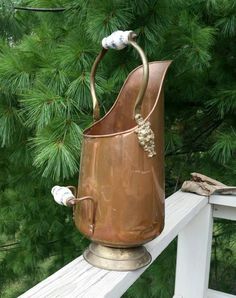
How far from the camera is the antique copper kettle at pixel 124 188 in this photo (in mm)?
509

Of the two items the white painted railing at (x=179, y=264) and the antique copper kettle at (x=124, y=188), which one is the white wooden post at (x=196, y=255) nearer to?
the white painted railing at (x=179, y=264)

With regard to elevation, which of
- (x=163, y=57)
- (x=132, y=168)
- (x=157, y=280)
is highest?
(x=163, y=57)

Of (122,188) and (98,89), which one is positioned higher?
(98,89)

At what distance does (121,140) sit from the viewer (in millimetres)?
506

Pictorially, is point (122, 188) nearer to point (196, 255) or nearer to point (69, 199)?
point (69, 199)

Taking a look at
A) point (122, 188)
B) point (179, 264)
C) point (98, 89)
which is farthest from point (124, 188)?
point (179, 264)

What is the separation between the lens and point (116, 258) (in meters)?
0.55

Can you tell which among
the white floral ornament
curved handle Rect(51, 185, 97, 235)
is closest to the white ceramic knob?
curved handle Rect(51, 185, 97, 235)

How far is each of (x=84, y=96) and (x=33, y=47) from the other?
0.26 meters

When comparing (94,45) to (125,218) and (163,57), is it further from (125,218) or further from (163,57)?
(125,218)

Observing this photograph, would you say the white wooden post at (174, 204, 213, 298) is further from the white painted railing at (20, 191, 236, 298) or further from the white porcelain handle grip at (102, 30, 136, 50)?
the white porcelain handle grip at (102, 30, 136, 50)

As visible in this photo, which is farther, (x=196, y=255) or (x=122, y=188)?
(x=196, y=255)

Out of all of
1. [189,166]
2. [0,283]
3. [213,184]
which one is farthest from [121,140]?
[0,283]

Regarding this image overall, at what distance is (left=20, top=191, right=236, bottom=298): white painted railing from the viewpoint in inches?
19.5
